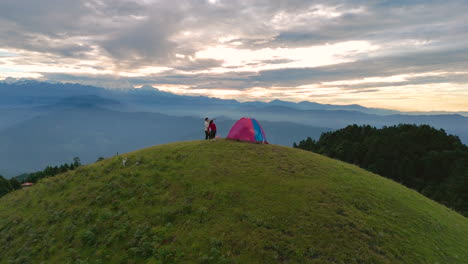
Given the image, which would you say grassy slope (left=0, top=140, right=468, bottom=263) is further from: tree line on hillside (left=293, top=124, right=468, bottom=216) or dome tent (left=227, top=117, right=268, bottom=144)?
tree line on hillside (left=293, top=124, right=468, bottom=216)

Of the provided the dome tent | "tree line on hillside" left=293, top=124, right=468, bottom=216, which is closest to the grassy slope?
the dome tent

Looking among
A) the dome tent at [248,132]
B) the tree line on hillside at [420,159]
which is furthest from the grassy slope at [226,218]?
the tree line on hillside at [420,159]

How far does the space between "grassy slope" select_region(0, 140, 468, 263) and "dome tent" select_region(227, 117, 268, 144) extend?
15.0 ft

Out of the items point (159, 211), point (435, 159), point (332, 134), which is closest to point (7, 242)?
point (159, 211)

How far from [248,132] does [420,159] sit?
119 ft

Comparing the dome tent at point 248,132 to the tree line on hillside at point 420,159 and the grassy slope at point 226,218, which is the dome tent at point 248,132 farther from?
the tree line on hillside at point 420,159

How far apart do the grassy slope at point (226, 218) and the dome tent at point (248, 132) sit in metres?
4.59

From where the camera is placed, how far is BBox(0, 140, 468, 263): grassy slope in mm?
10414

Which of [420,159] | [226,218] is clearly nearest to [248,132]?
[226,218]

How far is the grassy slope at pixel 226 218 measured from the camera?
10.4 meters

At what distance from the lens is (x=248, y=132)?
77.6ft

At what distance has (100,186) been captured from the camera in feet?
54.5

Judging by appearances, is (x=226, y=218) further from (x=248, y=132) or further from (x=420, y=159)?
(x=420, y=159)

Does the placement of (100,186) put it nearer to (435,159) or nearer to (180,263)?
(180,263)
